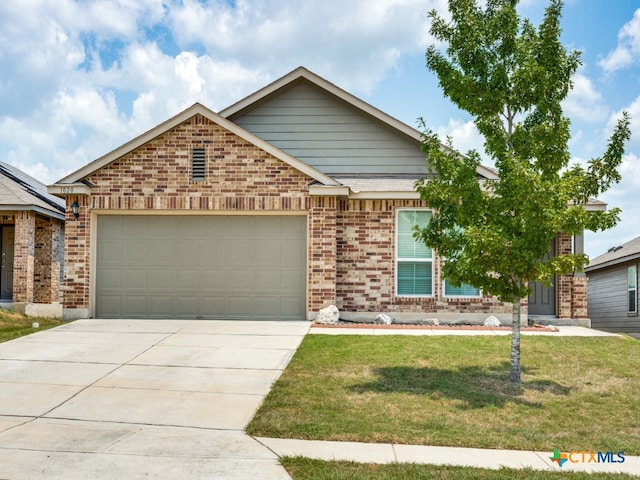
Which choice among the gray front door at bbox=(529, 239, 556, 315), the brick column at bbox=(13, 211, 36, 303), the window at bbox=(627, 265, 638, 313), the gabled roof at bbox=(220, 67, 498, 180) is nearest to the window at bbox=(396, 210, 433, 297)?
the gabled roof at bbox=(220, 67, 498, 180)

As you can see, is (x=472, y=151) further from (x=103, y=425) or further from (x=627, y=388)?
(x=103, y=425)

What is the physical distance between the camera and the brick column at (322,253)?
47.8ft

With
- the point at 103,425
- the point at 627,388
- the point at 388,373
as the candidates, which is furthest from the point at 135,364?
the point at 627,388

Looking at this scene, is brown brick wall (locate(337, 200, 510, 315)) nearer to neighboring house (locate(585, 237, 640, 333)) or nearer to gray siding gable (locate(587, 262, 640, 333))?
neighboring house (locate(585, 237, 640, 333))

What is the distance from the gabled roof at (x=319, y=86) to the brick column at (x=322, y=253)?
11.3ft

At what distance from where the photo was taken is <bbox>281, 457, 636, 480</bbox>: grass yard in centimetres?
562

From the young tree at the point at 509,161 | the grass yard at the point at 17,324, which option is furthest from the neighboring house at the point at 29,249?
the young tree at the point at 509,161

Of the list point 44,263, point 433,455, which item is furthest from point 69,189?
point 433,455

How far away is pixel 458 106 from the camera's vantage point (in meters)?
9.96

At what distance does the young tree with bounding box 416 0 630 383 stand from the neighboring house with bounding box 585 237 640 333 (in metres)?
11.4

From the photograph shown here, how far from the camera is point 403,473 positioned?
18.8ft

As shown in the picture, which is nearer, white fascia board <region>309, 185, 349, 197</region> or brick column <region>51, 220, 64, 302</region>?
white fascia board <region>309, 185, 349, 197</region>

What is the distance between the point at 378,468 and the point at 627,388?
208 inches

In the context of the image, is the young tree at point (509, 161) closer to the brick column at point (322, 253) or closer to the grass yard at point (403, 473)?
the grass yard at point (403, 473)
